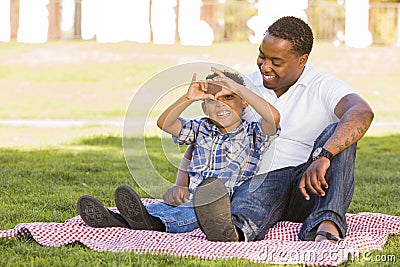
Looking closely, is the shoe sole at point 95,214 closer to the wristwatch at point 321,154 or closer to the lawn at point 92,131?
the lawn at point 92,131

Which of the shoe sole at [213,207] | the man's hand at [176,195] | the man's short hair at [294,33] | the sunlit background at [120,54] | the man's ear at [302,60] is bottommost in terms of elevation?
the sunlit background at [120,54]

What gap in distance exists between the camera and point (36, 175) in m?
6.16

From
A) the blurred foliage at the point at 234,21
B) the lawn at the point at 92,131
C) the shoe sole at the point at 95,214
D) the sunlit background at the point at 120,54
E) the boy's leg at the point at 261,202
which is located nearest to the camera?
the boy's leg at the point at 261,202

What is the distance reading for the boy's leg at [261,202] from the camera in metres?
3.71

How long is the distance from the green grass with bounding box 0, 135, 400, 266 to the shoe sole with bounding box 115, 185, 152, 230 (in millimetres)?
327

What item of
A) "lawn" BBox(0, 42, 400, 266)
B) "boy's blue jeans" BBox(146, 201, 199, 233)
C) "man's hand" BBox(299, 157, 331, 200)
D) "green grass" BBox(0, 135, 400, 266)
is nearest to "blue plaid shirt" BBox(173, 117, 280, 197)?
"boy's blue jeans" BBox(146, 201, 199, 233)

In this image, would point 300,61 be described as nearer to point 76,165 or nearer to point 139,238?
point 139,238

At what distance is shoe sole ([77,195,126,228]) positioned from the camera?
12.6 feet

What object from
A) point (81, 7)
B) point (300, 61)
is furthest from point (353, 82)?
point (300, 61)

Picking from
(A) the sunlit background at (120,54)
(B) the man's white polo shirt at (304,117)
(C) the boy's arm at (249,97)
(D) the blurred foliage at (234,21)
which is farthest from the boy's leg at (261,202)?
(D) the blurred foliage at (234,21)

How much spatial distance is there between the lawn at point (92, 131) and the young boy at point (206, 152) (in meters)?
0.20

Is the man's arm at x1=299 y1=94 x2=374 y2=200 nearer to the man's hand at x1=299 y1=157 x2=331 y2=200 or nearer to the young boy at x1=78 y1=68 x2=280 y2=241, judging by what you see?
the man's hand at x1=299 y1=157 x2=331 y2=200

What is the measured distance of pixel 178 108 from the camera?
3.79 metres

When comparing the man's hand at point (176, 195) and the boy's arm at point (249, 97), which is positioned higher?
the boy's arm at point (249, 97)
